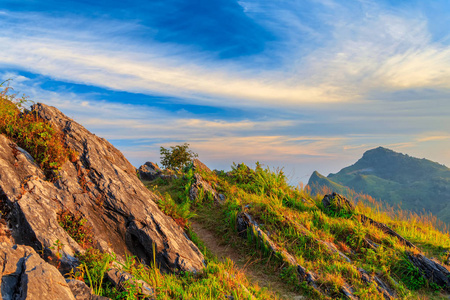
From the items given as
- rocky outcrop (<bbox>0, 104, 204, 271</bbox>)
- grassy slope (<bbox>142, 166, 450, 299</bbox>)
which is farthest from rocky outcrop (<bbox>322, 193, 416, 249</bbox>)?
rocky outcrop (<bbox>0, 104, 204, 271</bbox>)

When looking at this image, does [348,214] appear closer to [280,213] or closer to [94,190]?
[280,213]

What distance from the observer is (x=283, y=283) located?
9258 millimetres

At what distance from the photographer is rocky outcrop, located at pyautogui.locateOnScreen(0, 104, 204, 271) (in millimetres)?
6297

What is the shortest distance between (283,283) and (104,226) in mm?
6245

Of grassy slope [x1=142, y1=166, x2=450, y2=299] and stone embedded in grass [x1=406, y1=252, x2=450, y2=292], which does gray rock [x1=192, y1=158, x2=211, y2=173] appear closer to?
grassy slope [x1=142, y1=166, x2=450, y2=299]

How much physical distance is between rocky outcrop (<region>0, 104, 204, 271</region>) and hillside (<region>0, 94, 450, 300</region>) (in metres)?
0.03

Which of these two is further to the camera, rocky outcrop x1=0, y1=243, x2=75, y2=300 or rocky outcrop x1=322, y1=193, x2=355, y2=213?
rocky outcrop x1=322, y1=193, x2=355, y2=213

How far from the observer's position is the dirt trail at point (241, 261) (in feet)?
29.3

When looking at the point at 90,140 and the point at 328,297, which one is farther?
the point at 90,140

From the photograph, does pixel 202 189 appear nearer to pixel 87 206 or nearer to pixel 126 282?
pixel 87 206

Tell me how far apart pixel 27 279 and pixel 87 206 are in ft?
11.9

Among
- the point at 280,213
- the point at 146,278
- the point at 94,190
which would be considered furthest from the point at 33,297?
the point at 280,213

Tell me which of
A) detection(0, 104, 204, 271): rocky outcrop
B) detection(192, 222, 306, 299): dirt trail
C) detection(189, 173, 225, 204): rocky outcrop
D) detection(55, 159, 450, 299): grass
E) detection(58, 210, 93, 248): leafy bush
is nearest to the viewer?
detection(0, 104, 204, 271): rocky outcrop

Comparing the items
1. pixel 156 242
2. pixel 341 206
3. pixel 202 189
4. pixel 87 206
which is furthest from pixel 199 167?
pixel 87 206
